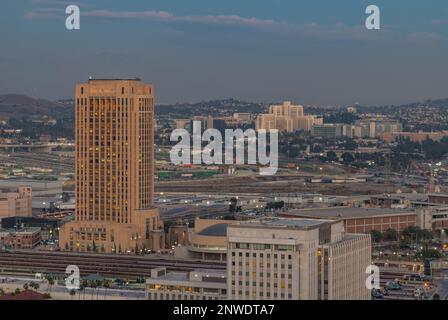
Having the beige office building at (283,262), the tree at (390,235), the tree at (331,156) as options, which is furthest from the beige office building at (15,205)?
the tree at (331,156)

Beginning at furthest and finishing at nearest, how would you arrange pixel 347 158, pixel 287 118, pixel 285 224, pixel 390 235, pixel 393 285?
pixel 287 118 → pixel 347 158 → pixel 390 235 → pixel 393 285 → pixel 285 224

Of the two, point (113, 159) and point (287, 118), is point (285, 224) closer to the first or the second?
point (113, 159)

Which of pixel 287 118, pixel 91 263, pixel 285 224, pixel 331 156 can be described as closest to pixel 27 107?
pixel 287 118

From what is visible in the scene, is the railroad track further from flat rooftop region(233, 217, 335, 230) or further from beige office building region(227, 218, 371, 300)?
beige office building region(227, 218, 371, 300)

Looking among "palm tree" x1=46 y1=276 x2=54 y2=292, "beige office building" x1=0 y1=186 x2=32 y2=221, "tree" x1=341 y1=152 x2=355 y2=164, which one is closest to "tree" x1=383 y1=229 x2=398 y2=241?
"beige office building" x1=0 y1=186 x2=32 y2=221

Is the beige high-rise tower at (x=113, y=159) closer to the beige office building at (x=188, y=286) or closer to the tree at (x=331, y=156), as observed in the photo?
the beige office building at (x=188, y=286)
